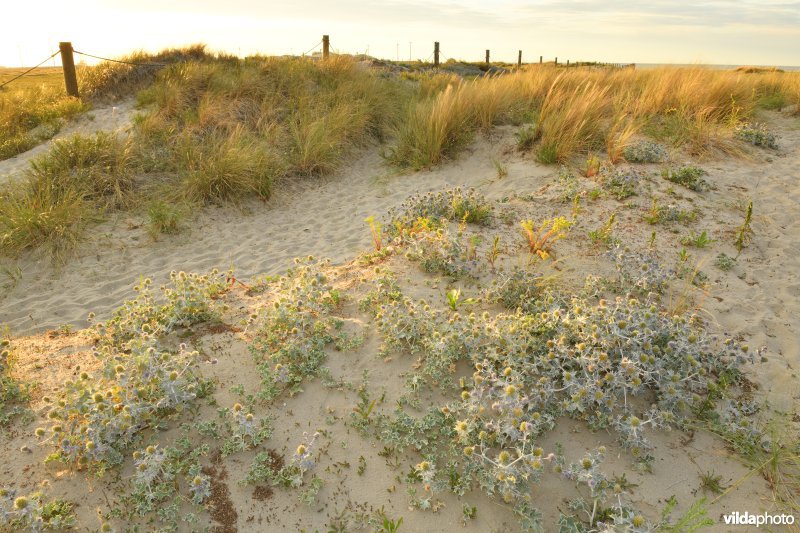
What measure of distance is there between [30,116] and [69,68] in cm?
131

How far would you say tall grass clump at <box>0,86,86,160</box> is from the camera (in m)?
7.74

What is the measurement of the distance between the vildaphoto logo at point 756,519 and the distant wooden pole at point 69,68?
11.6 meters

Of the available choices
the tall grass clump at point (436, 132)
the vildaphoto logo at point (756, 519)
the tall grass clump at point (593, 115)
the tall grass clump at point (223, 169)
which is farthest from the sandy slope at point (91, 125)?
the vildaphoto logo at point (756, 519)

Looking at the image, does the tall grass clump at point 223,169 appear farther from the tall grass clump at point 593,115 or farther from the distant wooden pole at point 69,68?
the distant wooden pole at point 69,68

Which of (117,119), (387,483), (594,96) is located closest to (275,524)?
(387,483)

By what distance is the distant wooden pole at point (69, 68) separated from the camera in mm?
8945

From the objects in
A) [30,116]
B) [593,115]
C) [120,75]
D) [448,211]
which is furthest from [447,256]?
[120,75]

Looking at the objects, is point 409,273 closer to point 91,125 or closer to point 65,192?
point 65,192

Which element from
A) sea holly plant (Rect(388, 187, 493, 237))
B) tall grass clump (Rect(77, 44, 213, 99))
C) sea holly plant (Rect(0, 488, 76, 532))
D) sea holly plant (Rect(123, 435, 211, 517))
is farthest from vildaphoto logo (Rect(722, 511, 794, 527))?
tall grass clump (Rect(77, 44, 213, 99))

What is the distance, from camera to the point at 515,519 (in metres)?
2.28

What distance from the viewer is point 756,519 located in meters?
2.25

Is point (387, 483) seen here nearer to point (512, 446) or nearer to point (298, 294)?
point (512, 446)

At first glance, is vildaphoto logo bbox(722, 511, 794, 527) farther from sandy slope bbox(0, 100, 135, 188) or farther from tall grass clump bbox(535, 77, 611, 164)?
sandy slope bbox(0, 100, 135, 188)

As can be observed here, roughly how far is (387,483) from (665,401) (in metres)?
1.65
